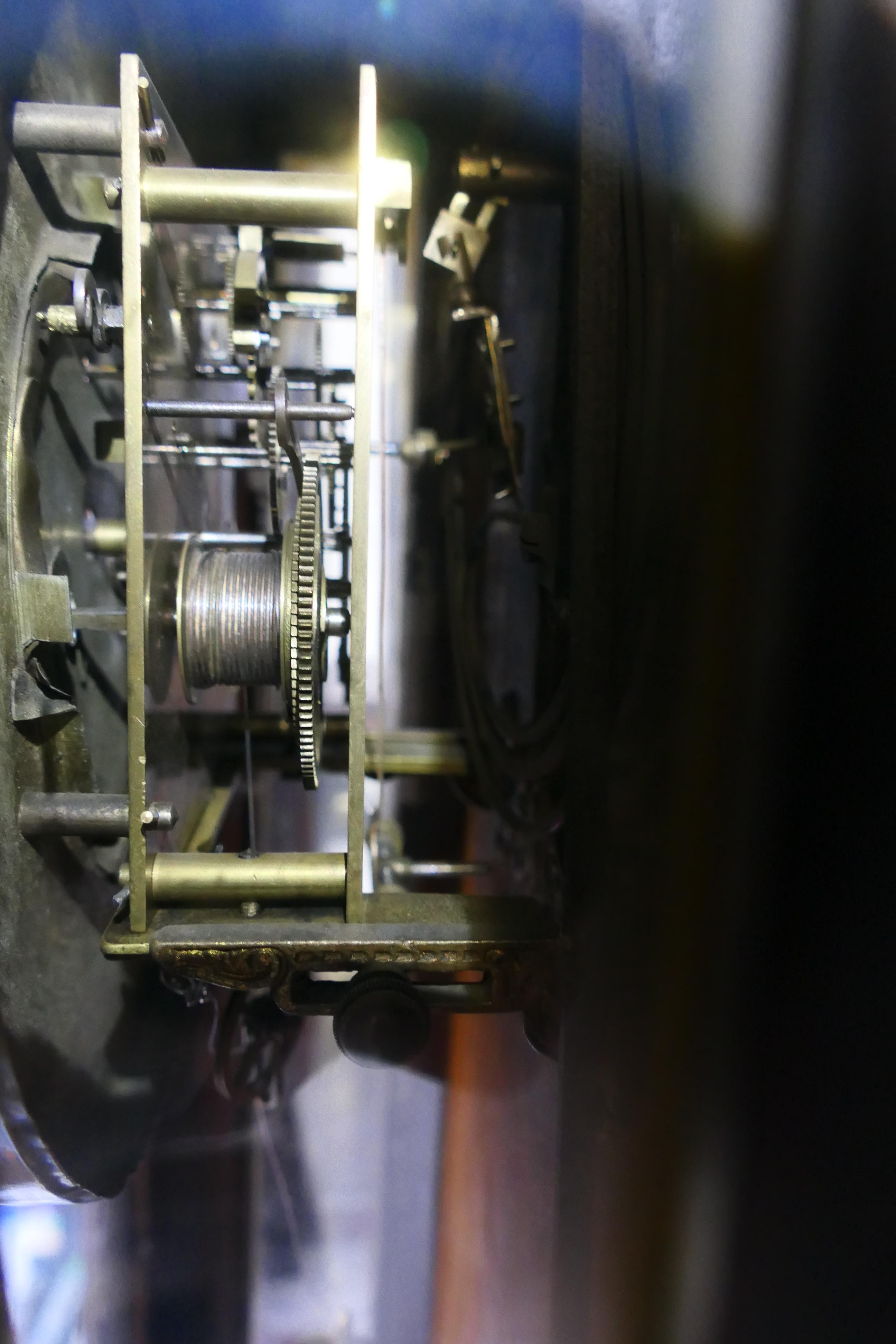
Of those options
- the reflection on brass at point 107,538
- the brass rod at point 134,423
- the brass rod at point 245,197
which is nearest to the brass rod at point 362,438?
the brass rod at point 245,197

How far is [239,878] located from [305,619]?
0.25m

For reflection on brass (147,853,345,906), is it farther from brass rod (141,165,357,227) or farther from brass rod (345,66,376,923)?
brass rod (141,165,357,227)

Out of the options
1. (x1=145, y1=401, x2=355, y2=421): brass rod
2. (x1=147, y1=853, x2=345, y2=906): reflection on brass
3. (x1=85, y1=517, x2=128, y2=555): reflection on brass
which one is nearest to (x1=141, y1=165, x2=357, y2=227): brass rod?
(x1=145, y1=401, x2=355, y2=421): brass rod

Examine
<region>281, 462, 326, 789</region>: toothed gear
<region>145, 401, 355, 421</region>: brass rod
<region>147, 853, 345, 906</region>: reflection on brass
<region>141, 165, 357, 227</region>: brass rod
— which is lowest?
<region>147, 853, 345, 906</region>: reflection on brass

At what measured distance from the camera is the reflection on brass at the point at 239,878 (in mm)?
718

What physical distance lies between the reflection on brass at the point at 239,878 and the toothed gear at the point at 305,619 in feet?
0.31

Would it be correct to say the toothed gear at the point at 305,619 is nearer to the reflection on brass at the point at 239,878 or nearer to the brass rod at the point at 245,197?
the reflection on brass at the point at 239,878

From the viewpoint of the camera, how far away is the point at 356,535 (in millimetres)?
684

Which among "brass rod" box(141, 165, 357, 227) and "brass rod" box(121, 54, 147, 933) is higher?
"brass rod" box(141, 165, 357, 227)

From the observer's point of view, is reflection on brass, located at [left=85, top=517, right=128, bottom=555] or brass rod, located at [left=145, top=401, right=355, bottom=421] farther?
reflection on brass, located at [left=85, top=517, right=128, bottom=555]

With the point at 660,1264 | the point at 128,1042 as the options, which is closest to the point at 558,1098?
the point at 660,1264

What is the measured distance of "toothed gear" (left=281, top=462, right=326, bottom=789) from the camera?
2.41ft

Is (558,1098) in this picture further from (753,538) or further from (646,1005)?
(753,538)

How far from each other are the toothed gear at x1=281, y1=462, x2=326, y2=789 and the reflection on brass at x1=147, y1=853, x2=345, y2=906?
94mm
